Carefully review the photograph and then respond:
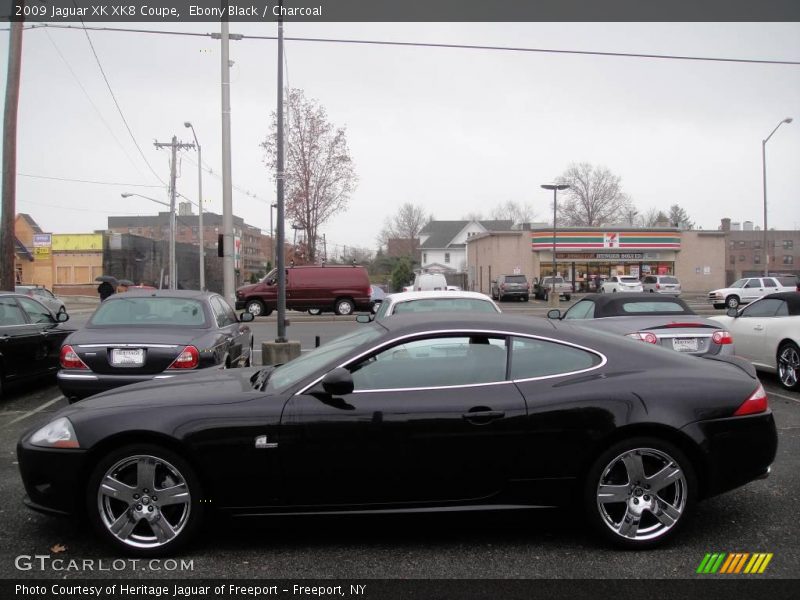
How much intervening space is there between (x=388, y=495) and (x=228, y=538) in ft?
3.56

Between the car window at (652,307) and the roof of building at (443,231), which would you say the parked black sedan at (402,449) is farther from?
the roof of building at (443,231)

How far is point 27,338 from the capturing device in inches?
329

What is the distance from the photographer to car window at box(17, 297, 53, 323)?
8.80 meters

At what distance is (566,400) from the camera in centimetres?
379

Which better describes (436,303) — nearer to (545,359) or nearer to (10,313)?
(545,359)

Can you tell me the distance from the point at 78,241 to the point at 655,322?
179ft

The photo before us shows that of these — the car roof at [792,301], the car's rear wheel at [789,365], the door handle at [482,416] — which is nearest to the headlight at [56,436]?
the door handle at [482,416]

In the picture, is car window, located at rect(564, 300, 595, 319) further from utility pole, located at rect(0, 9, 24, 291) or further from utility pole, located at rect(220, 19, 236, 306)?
utility pole, located at rect(0, 9, 24, 291)

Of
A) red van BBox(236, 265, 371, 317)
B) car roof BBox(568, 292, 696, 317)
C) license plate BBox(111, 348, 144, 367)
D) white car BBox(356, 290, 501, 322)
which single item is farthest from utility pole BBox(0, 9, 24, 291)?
red van BBox(236, 265, 371, 317)

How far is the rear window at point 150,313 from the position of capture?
A: 7422mm

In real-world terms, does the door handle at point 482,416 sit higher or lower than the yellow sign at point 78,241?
lower

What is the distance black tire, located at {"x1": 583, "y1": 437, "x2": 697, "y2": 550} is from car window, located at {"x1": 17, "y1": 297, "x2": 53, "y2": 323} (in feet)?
25.9

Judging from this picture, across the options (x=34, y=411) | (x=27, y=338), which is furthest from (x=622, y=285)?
(x=34, y=411)

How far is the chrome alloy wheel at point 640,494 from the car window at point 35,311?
26.1 feet
